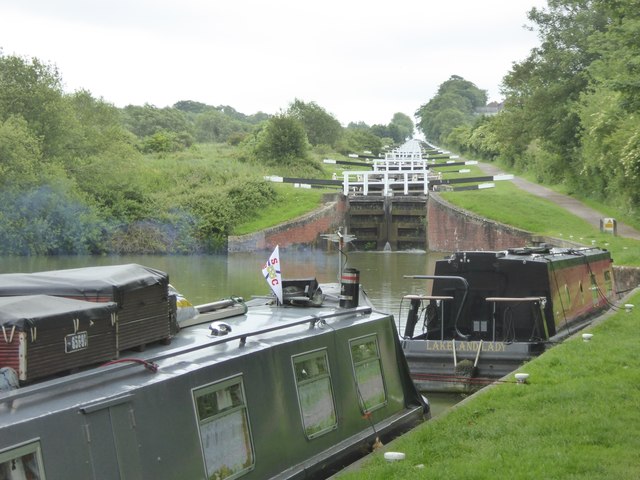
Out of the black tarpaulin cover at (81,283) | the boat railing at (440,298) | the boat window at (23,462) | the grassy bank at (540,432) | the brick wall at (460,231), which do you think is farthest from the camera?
the brick wall at (460,231)

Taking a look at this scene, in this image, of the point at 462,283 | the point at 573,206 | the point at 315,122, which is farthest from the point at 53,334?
the point at 315,122

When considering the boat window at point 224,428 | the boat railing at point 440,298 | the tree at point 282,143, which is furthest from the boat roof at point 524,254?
the tree at point 282,143

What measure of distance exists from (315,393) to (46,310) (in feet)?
9.61

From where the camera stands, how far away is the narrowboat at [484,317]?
11.9 m

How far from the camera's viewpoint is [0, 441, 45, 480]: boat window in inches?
175

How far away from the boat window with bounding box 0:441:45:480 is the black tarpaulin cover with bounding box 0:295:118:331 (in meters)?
0.65

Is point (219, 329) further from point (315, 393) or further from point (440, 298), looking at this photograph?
point (440, 298)

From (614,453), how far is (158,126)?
7696 cm

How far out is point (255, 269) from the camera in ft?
97.2

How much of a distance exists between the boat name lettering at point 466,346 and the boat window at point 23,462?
26.2 feet

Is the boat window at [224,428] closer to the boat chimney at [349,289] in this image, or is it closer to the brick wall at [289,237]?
the boat chimney at [349,289]

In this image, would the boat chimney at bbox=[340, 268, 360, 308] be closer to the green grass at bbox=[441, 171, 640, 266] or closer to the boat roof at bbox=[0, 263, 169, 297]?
the boat roof at bbox=[0, 263, 169, 297]

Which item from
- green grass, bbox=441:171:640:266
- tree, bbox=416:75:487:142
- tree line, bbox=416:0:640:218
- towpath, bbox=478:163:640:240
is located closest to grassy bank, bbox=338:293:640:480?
tree line, bbox=416:0:640:218

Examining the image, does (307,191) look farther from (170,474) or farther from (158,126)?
(158,126)
